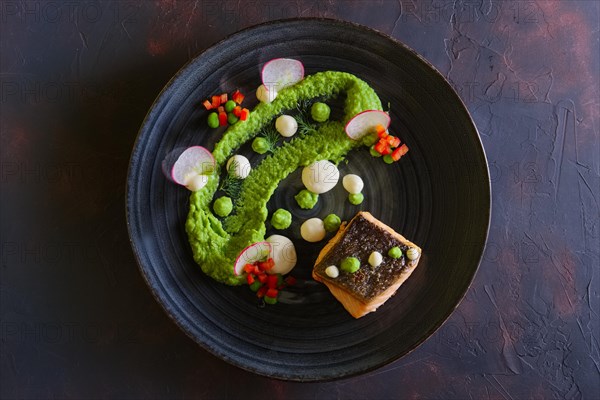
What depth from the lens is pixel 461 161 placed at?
3.90 m

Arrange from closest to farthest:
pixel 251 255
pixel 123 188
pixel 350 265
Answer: pixel 350 265 → pixel 251 255 → pixel 123 188

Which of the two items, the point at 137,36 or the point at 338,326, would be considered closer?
the point at 338,326

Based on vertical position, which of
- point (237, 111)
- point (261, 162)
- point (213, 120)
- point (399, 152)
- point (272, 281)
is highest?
point (399, 152)

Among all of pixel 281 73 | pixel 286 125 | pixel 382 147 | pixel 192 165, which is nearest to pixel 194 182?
pixel 192 165

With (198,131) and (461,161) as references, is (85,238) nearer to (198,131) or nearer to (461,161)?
(198,131)

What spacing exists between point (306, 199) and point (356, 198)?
0.35 m

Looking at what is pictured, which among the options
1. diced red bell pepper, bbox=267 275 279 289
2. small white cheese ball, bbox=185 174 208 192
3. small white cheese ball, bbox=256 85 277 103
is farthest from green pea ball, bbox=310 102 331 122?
diced red bell pepper, bbox=267 275 279 289

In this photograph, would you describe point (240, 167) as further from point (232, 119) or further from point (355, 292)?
point (355, 292)

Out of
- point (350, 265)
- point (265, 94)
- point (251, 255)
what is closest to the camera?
point (350, 265)

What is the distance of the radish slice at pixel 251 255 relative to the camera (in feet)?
12.5

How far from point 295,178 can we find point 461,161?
1.15m

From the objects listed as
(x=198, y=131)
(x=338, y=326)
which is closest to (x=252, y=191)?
(x=198, y=131)

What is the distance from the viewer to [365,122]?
3895 millimetres

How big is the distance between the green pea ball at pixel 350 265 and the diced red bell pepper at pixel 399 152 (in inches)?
30.8
